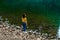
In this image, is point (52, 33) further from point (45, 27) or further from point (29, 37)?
point (29, 37)

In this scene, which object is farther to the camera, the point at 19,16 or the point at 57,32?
the point at 19,16

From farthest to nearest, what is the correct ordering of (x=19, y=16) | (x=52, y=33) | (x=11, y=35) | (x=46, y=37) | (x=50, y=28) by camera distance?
(x=19, y=16)
(x=50, y=28)
(x=52, y=33)
(x=46, y=37)
(x=11, y=35)

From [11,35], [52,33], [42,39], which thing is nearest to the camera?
[11,35]

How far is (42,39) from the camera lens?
2188 centimetres

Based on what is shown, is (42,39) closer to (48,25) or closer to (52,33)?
(52,33)

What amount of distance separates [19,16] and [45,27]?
5.92m

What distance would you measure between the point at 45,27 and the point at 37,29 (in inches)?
51.5

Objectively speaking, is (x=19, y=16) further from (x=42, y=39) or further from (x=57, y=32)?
(x=42, y=39)

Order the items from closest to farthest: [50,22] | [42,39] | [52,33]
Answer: [42,39] < [52,33] < [50,22]

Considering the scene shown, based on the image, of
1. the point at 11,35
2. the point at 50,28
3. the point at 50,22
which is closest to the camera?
the point at 11,35

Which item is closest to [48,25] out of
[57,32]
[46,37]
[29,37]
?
[57,32]

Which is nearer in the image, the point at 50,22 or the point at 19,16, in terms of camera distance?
the point at 50,22

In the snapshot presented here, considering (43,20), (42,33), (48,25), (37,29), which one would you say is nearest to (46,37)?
(42,33)

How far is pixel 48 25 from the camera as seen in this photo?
28094 millimetres
